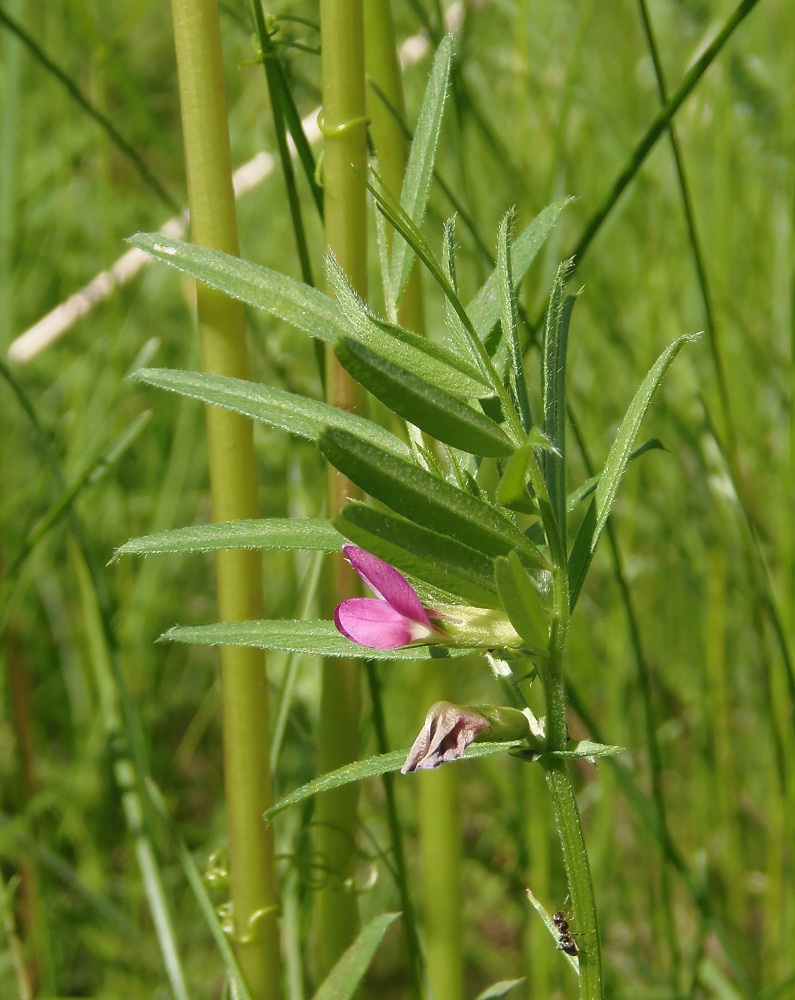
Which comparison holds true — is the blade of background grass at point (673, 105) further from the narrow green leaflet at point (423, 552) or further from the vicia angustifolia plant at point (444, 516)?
the narrow green leaflet at point (423, 552)

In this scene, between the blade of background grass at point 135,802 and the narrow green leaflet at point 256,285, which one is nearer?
the narrow green leaflet at point 256,285

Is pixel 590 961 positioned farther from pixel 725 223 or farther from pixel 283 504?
pixel 283 504

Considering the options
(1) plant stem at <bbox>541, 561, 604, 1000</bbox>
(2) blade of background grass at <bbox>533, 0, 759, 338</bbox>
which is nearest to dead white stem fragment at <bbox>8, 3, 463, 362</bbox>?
(2) blade of background grass at <bbox>533, 0, 759, 338</bbox>

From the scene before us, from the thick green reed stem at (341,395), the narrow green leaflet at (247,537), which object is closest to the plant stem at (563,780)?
the narrow green leaflet at (247,537)

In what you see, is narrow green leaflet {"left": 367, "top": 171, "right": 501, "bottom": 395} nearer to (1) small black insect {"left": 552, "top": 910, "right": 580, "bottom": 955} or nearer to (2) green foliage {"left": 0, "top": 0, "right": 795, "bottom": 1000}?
(2) green foliage {"left": 0, "top": 0, "right": 795, "bottom": 1000}

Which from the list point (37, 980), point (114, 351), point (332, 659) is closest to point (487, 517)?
point (332, 659)
